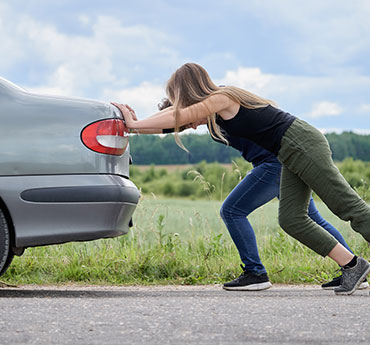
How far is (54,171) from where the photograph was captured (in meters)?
4.41

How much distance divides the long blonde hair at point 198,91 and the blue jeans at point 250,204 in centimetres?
49

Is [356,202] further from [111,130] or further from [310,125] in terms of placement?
[111,130]

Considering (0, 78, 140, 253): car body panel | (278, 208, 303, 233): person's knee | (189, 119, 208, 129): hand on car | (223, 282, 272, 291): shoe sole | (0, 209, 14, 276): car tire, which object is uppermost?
(189, 119, 208, 129): hand on car

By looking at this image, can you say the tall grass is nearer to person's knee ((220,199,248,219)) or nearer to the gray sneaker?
person's knee ((220,199,248,219))

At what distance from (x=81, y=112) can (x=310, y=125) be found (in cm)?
162

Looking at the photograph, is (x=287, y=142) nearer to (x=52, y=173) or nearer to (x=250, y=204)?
(x=250, y=204)

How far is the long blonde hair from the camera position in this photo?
4.68 metres

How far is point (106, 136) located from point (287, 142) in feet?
4.12

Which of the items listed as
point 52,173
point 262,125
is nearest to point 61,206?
point 52,173

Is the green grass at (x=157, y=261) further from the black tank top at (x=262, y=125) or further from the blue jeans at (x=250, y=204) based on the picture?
the black tank top at (x=262, y=125)

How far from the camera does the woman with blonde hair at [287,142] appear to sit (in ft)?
15.0

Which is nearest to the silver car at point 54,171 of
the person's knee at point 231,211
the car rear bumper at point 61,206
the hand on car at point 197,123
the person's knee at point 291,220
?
the car rear bumper at point 61,206

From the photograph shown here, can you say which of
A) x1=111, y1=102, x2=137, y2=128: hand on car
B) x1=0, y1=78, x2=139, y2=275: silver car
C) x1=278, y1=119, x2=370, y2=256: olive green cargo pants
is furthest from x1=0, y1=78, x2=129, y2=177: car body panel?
x1=278, y1=119, x2=370, y2=256: olive green cargo pants

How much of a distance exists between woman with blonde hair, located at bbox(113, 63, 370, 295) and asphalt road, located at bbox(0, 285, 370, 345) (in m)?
0.40
